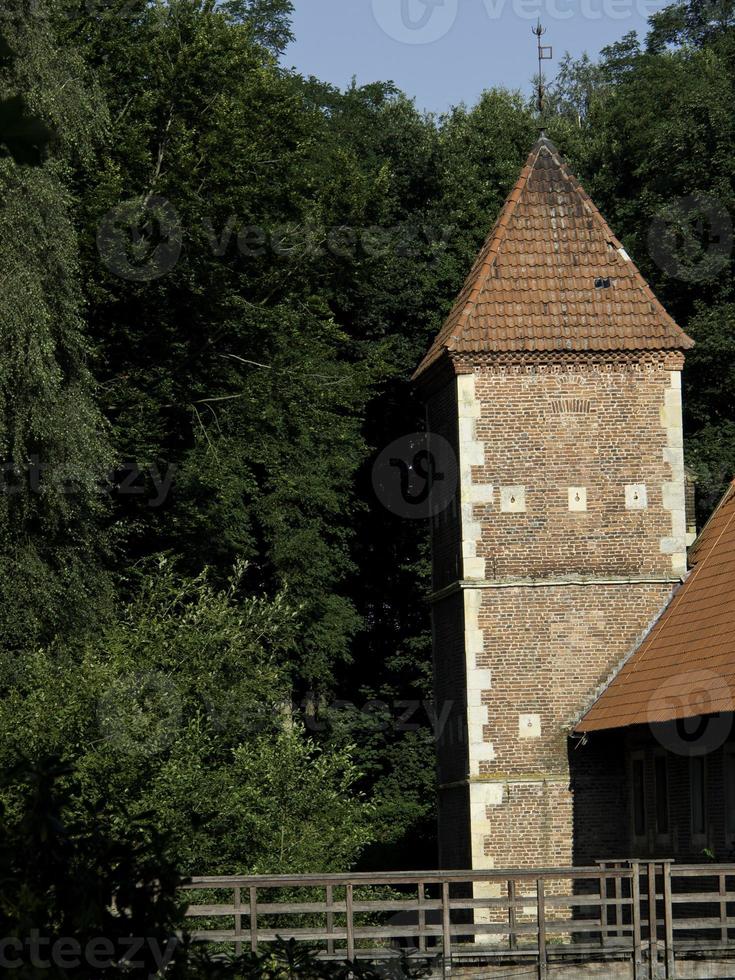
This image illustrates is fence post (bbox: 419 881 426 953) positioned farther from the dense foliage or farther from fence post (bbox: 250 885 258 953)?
the dense foliage

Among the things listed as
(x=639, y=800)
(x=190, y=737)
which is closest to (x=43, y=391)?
(x=190, y=737)

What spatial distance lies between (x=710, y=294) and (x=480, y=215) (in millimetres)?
5661

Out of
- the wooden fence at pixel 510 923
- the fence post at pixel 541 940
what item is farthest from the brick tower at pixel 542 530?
the fence post at pixel 541 940

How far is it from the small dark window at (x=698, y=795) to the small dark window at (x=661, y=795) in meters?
0.56

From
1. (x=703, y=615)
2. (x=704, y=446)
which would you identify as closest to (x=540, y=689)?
(x=703, y=615)

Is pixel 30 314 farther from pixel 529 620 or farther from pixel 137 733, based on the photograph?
pixel 529 620

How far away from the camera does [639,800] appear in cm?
2050

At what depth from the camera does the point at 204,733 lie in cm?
2159

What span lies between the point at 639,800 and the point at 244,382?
1103cm

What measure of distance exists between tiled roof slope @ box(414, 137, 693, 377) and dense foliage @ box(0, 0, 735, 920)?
5.20m

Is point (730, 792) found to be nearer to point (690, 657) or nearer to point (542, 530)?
point (690, 657)

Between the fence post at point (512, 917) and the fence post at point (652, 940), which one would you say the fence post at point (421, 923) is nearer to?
the fence post at point (512, 917)

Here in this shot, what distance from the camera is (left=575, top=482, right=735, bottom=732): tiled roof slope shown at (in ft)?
60.7

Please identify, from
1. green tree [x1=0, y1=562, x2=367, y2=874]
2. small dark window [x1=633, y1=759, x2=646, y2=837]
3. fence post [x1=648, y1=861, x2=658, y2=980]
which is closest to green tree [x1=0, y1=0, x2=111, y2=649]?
green tree [x1=0, y1=562, x2=367, y2=874]
